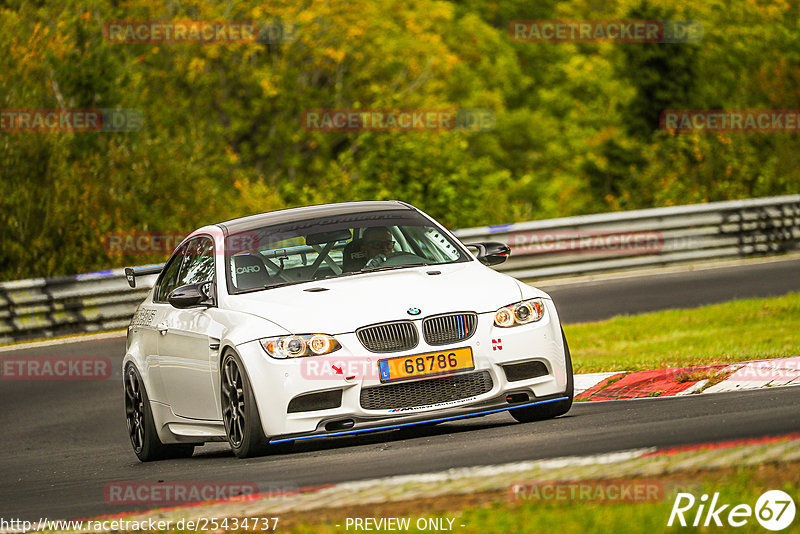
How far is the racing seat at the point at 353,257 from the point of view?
9.67 m

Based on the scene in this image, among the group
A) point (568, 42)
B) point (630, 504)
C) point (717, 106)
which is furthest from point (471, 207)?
point (568, 42)

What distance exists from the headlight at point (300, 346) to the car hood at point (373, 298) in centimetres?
4

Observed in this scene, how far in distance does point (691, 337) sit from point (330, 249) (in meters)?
6.69

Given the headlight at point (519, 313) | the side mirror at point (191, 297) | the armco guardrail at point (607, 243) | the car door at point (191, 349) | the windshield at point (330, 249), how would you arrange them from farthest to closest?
1. the armco guardrail at point (607, 243)
2. the windshield at point (330, 249)
3. the side mirror at point (191, 297)
4. the car door at point (191, 349)
5. the headlight at point (519, 313)

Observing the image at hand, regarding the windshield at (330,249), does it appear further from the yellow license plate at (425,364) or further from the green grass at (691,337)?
the green grass at (691,337)

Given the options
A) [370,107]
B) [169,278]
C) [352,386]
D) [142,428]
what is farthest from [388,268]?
[370,107]

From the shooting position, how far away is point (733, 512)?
17.2ft

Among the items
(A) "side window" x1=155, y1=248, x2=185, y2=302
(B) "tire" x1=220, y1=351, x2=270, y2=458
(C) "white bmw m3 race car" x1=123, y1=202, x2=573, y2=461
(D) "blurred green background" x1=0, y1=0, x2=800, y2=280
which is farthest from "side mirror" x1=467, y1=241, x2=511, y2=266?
(D) "blurred green background" x1=0, y1=0, x2=800, y2=280

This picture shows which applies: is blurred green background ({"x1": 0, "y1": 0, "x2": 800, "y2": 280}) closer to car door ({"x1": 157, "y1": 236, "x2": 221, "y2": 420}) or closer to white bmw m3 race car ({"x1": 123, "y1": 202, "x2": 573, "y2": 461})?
car door ({"x1": 157, "y1": 236, "x2": 221, "y2": 420})

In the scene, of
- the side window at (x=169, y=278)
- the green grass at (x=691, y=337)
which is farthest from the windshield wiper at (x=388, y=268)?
the green grass at (x=691, y=337)

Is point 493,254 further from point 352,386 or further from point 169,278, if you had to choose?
point 169,278

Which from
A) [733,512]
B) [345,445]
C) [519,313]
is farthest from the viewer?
[345,445]

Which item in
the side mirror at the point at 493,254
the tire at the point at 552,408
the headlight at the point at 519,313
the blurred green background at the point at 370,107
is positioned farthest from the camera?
the blurred green background at the point at 370,107

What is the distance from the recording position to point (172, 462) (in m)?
10.3
